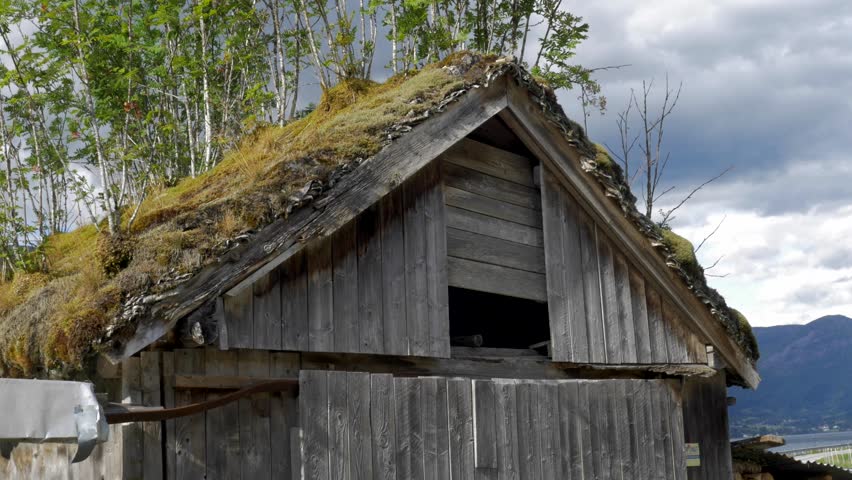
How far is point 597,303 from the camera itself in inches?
336

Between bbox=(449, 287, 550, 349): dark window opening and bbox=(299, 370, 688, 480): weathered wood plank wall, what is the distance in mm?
1971

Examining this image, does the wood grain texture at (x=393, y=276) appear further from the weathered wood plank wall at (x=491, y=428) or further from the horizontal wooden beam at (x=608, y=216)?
the horizontal wooden beam at (x=608, y=216)

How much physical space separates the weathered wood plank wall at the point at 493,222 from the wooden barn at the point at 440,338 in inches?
0.7

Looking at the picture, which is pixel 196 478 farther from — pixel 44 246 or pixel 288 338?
pixel 44 246

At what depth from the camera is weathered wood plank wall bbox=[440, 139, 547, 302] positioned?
305 inches

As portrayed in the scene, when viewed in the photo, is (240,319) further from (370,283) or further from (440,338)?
(440,338)

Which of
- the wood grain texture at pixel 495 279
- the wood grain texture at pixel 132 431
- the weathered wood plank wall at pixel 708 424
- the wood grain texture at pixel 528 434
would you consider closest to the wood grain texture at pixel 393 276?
the wood grain texture at pixel 495 279

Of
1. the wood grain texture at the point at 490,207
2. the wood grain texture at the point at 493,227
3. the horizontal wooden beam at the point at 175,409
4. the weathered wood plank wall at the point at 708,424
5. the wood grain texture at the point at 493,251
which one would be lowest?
the weathered wood plank wall at the point at 708,424

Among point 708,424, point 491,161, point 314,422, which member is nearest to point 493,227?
point 491,161

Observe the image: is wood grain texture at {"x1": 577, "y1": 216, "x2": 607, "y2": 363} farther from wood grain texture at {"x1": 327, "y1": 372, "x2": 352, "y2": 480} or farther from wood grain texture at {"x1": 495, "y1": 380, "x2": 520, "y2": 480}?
wood grain texture at {"x1": 327, "y1": 372, "x2": 352, "y2": 480}

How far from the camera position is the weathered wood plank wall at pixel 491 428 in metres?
6.13

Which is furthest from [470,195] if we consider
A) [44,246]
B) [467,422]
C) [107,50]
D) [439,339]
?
[107,50]

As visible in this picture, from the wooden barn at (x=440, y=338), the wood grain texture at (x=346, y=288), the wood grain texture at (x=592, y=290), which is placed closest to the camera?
the wooden barn at (x=440, y=338)

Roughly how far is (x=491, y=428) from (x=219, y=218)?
103 inches
